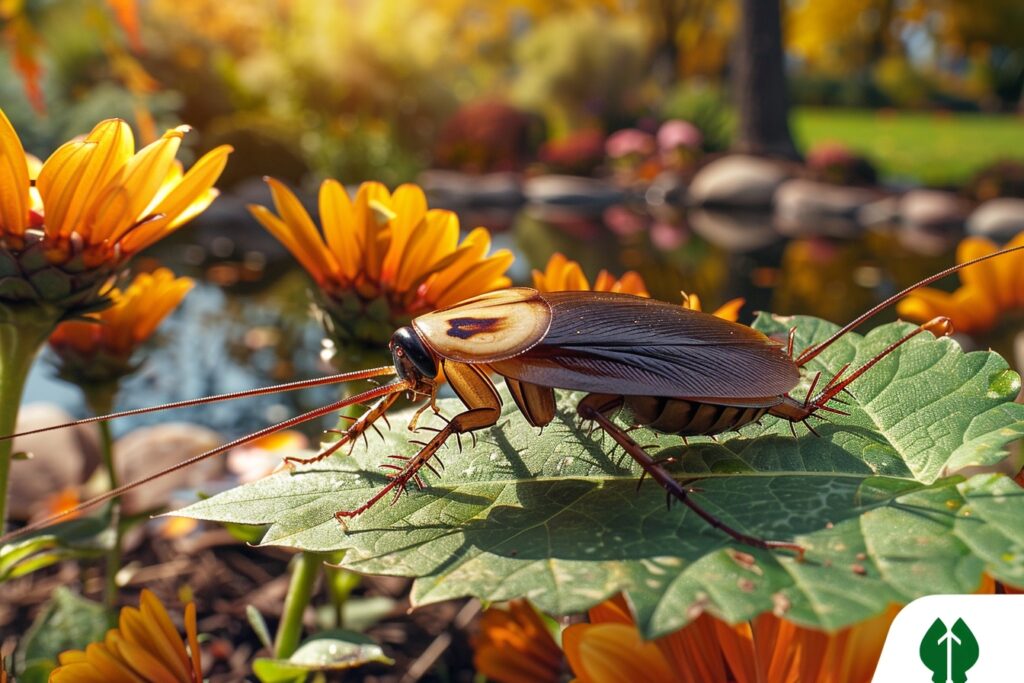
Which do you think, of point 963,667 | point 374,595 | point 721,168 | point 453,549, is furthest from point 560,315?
point 721,168

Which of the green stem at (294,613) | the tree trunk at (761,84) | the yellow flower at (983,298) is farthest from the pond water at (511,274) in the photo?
the tree trunk at (761,84)

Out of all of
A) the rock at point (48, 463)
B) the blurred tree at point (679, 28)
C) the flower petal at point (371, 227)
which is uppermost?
the blurred tree at point (679, 28)

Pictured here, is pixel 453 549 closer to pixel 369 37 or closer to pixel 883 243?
pixel 883 243

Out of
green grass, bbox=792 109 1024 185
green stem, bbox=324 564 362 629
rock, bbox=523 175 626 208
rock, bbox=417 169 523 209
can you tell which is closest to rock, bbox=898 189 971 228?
green grass, bbox=792 109 1024 185

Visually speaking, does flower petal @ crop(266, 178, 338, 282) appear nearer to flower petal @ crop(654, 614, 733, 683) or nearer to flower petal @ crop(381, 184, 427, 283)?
flower petal @ crop(381, 184, 427, 283)

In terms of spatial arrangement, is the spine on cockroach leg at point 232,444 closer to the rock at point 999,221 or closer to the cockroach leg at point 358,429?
the cockroach leg at point 358,429

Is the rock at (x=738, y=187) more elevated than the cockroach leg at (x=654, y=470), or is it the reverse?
the rock at (x=738, y=187)
